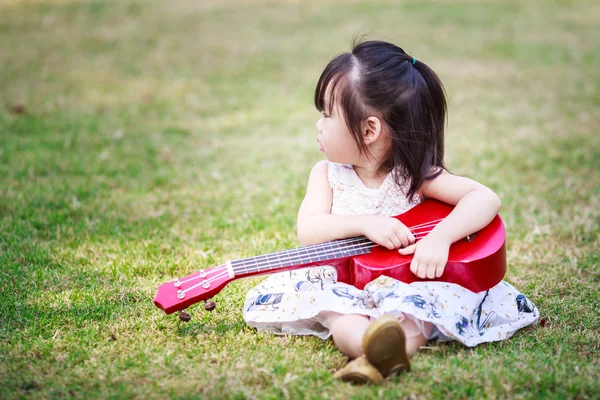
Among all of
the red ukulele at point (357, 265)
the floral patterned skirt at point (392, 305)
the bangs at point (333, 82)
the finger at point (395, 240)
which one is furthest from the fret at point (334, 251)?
the bangs at point (333, 82)

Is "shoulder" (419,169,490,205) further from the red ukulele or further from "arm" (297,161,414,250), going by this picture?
"arm" (297,161,414,250)

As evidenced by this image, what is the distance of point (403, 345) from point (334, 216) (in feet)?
2.50

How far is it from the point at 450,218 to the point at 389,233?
10.6 inches

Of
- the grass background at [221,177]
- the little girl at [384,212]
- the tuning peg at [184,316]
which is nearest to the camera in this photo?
the grass background at [221,177]

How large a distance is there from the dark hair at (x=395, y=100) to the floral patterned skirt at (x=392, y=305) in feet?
1.82

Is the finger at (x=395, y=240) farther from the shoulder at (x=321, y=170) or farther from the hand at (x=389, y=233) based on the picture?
the shoulder at (x=321, y=170)

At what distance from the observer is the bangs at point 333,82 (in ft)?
9.05

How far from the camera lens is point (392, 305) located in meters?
2.42

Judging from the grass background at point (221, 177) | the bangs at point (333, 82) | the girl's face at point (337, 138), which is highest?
the bangs at point (333, 82)

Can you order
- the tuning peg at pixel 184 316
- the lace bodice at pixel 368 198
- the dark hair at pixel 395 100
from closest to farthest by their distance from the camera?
the tuning peg at pixel 184 316, the dark hair at pixel 395 100, the lace bodice at pixel 368 198

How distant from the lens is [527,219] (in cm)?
416

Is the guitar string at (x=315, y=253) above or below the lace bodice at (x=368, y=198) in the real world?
below

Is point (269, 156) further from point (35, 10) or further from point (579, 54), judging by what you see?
point (35, 10)

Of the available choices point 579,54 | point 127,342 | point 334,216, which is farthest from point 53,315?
point 579,54
